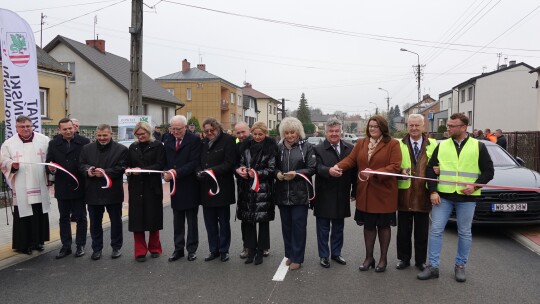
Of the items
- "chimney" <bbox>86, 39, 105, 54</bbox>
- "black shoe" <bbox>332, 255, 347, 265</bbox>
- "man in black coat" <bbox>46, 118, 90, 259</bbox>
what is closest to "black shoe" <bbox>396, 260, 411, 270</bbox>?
"black shoe" <bbox>332, 255, 347, 265</bbox>

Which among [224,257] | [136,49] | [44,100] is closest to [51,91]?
[44,100]

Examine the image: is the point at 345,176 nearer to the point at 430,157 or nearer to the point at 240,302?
the point at 430,157

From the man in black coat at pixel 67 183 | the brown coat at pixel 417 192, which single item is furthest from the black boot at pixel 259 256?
the man in black coat at pixel 67 183

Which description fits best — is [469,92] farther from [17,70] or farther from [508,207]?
[17,70]

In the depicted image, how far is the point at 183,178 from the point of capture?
6.24 m

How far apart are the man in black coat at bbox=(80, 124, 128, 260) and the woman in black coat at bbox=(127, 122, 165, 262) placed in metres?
0.20

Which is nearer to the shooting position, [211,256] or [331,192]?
[331,192]

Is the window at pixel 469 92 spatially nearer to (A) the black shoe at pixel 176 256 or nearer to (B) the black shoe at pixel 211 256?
(B) the black shoe at pixel 211 256

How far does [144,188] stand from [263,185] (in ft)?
5.77

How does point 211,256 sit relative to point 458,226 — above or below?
below

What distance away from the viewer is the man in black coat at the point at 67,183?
21.0ft

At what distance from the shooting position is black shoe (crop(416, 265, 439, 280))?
5.33 m

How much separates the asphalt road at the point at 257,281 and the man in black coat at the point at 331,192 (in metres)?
0.33

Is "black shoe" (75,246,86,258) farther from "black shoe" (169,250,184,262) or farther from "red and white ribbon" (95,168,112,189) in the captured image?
"black shoe" (169,250,184,262)
